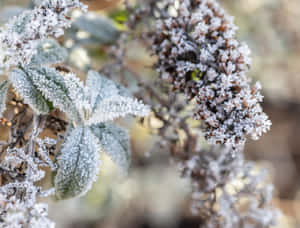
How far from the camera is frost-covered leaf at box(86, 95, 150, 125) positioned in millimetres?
991

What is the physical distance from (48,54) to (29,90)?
0.23m

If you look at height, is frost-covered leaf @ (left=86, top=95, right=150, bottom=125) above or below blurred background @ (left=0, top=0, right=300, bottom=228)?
below

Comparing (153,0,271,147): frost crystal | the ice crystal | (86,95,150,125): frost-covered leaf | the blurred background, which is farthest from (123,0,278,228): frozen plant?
the blurred background

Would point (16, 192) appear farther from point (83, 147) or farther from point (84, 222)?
point (84, 222)

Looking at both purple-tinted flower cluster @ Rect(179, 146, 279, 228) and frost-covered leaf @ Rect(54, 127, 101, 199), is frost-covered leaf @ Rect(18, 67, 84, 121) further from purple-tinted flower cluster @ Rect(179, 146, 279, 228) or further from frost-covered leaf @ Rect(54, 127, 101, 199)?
purple-tinted flower cluster @ Rect(179, 146, 279, 228)

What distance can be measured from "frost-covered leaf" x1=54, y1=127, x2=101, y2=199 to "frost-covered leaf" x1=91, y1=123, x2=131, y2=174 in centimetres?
10

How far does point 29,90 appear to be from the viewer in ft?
3.15

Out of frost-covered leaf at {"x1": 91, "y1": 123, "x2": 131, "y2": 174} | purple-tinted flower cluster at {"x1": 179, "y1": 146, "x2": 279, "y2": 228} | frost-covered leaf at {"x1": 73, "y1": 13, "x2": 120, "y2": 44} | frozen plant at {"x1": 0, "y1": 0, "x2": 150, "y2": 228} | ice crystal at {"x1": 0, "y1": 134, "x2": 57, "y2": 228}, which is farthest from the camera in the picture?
frost-covered leaf at {"x1": 73, "y1": 13, "x2": 120, "y2": 44}

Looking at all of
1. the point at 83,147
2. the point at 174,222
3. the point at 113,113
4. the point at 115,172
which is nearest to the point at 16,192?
the point at 83,147

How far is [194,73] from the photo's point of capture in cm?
110

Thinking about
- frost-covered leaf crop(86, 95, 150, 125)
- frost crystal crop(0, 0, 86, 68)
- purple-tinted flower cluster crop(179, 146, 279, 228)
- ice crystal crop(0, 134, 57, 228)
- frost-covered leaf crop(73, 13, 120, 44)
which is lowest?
ice crystal crop(0, 134, 57, 228)

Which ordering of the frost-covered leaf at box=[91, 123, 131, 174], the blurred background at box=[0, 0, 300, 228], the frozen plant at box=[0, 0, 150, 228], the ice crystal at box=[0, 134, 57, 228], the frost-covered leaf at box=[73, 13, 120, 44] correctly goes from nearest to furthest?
the ice crystal at box=[0, 134, 57, 228] < the frozen plant at box=[0, 0, 150, 228] < the frost-covered leaf at box=[91, 123, 131, 174] < the frost-covered leaf at box=[73, 13, 120, 44] < the blurred background at box=[0, 0, 300, 228]

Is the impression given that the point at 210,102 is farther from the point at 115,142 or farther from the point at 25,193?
the point at 25,193

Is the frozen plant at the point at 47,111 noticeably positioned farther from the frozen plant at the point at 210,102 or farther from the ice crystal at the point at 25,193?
the frozen plant at the point at 210,102
